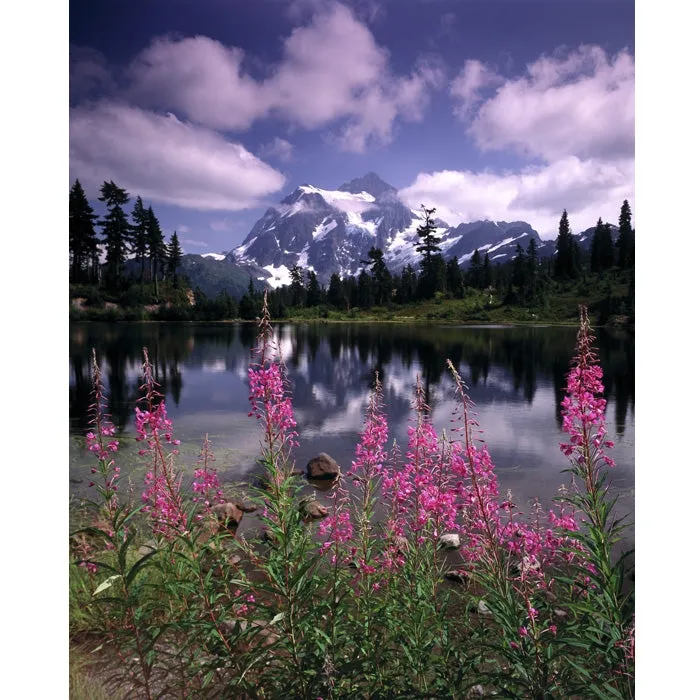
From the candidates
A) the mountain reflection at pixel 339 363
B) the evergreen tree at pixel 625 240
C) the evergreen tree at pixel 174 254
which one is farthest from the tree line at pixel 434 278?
the evergreen tree at pixel 174 254

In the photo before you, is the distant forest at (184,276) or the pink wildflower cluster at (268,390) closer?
the pink wildflower cluster at (268,390)

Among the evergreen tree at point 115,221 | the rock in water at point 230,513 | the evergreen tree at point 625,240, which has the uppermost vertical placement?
the evergreen tree at point 115,221

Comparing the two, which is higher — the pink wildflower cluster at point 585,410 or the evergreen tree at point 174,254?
the evergreen tree at point 174,254

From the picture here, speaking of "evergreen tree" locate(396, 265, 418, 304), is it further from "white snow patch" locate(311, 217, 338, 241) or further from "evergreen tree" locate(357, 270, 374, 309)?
"white snow patch" locate(311, 217, 338, 241)

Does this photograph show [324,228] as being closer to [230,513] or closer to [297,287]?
[297,287]

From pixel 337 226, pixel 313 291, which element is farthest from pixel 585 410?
pixel 313 291

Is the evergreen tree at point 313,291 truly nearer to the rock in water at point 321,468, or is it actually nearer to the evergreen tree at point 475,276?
the rock in water at point 321,468

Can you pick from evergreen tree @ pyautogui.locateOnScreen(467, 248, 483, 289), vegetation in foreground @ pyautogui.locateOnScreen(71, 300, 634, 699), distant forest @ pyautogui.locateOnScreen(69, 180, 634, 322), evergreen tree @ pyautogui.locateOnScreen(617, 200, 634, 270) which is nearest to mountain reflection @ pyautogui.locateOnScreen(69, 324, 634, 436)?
distant forest @ pyautogui.locateOnScreen(69, 180, 634, 322)
